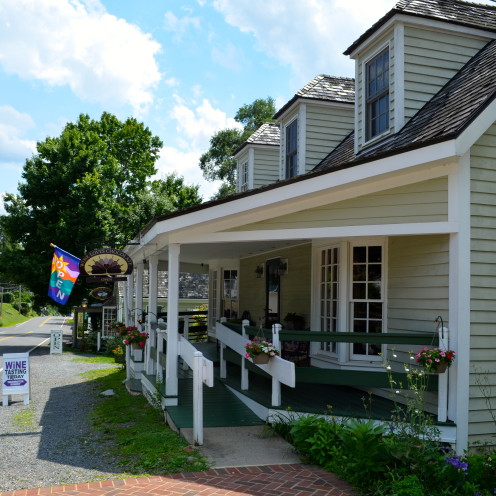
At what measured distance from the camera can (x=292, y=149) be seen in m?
13.1

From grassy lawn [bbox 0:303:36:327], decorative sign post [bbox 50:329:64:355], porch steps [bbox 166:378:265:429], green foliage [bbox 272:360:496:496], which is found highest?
green foliage [bbox 272:360:496:496]

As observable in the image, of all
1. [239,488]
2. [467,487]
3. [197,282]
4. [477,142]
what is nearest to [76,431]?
[239,488]

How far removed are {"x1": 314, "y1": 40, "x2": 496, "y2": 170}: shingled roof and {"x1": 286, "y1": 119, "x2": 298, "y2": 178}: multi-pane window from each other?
2943mm

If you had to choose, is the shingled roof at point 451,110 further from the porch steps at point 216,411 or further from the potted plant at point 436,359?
the porch steps at point 216,411

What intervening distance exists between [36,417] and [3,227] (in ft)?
63.8

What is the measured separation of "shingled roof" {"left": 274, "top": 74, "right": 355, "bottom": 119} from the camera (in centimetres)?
1223

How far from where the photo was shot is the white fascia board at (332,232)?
269 inches

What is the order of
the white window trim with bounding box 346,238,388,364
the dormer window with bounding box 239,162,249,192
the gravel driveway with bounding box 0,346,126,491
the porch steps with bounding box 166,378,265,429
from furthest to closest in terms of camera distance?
the dormer window with bounding box 239,162,249,192 → the white window trim with bounding box 346,238,388,364 → the porch steps with bounding box 166,378,265,429 → the gravel driveway with bounding box 0,346,126,491

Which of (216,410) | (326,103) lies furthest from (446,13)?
(216,410)

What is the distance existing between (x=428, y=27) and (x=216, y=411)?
23.0 feet

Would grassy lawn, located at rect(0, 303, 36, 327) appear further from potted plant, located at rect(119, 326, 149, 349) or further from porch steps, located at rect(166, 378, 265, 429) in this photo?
porch steps, located at rect(166, 378, 265, 429)

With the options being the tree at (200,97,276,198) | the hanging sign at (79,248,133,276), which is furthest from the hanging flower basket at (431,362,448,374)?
the tree at (200,97,276,198)

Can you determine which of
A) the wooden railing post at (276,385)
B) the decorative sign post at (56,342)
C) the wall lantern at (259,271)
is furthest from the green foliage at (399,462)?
the decorative sign post at (56,342)

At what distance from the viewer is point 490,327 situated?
6.80 meters
